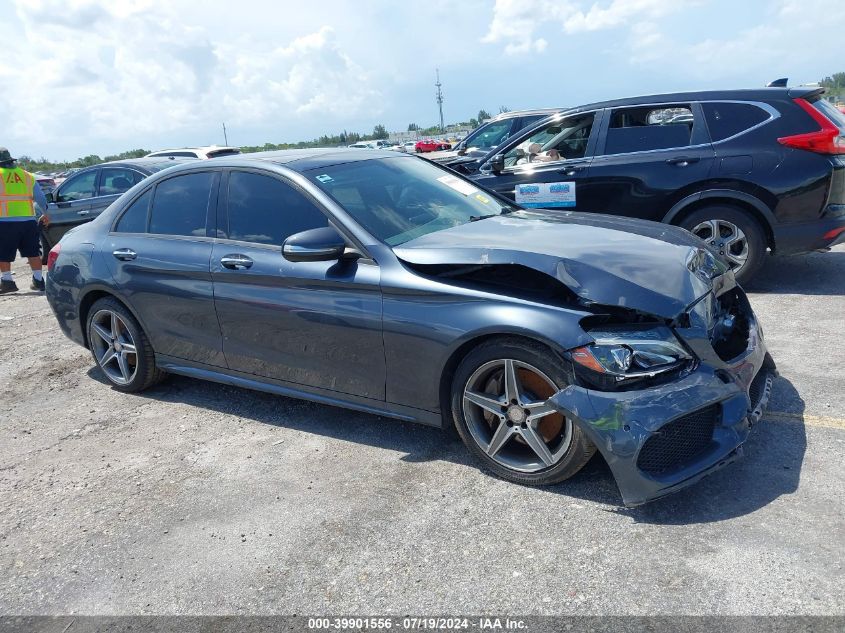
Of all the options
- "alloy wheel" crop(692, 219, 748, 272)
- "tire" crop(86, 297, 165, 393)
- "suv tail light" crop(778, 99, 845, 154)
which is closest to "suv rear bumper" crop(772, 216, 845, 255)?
"alloy wheel" crop(692, 219, 748, 272)

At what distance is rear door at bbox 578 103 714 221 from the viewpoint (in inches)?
256

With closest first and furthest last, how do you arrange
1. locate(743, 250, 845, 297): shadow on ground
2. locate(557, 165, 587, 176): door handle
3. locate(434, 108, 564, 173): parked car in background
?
locate(743, 250, 845, 297): shadow on ground → locate(557, 165, 587, 176): door handle → locate(434, 108, 564, 173): parked car in background

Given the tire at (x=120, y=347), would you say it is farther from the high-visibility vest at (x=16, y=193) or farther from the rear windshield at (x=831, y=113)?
the rear windshield at (x=831, y=113)

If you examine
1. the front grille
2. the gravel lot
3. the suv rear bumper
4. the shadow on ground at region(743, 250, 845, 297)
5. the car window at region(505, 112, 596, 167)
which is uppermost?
the car window at region(505, 112, 596, 167)

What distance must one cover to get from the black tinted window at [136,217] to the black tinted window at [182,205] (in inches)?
3.7

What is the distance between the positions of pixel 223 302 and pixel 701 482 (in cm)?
285

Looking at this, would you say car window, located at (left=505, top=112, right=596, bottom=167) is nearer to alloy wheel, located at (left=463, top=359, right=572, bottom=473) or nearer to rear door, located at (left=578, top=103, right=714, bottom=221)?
rear door, located at (left=578, top=103, right=714, bottom=221)

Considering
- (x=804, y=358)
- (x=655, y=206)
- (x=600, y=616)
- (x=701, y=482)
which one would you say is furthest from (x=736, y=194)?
(x=600, y=616)

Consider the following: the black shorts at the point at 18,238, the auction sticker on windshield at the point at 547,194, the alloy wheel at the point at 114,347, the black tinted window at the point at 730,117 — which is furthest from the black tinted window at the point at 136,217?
the black shorts at the point at 18,238

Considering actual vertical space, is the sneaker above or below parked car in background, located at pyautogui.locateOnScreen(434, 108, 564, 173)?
below

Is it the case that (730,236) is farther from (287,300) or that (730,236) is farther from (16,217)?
(16,217)

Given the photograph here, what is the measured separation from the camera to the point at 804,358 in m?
4.64

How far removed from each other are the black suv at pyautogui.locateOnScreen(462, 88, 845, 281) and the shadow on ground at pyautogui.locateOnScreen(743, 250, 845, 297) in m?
0.39

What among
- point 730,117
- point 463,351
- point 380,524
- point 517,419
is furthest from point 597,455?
point 730,117
